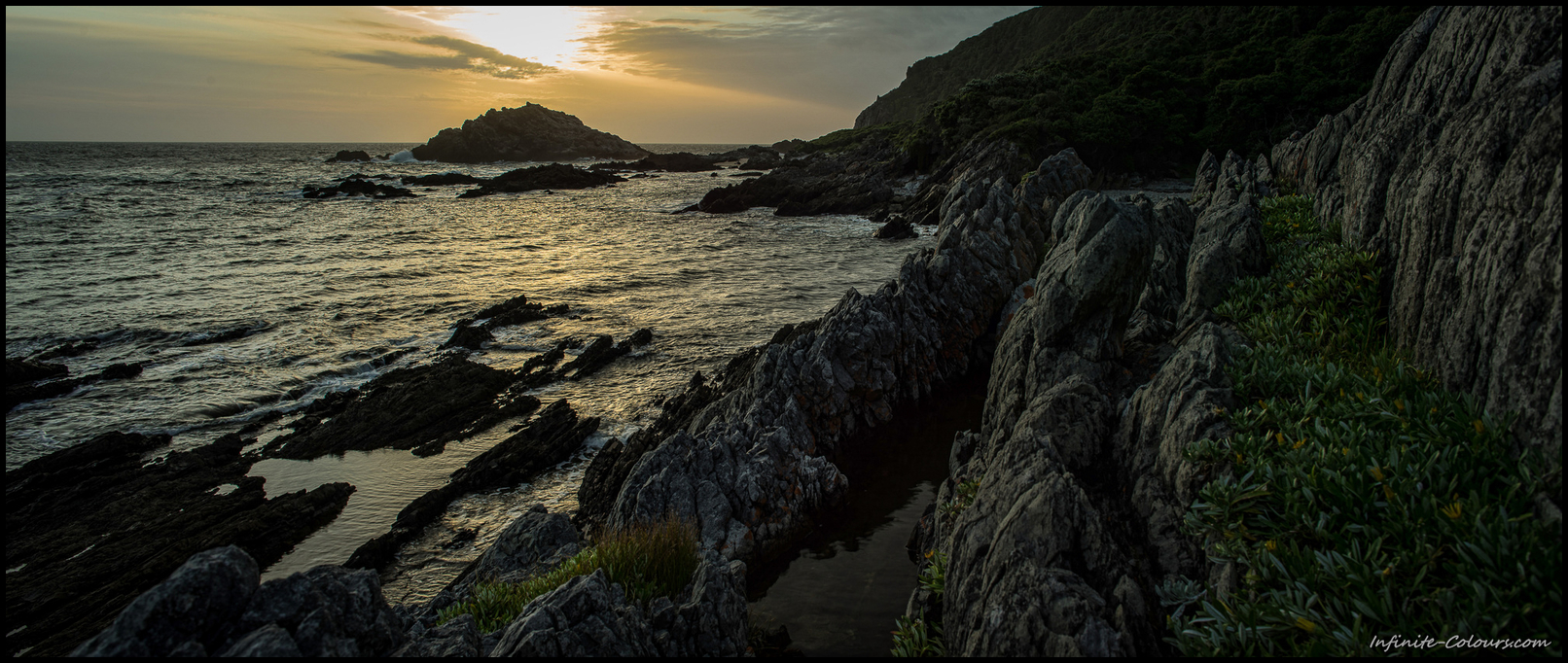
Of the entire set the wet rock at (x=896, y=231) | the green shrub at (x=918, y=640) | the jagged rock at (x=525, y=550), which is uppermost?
the wet rock at (x=896, y=231)

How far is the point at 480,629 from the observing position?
7.47 metres

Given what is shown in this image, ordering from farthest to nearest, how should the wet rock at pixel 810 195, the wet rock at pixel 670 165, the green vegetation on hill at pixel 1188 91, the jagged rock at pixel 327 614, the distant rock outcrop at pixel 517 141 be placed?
the distant rock outcrop at pixel 517 141
the wet rock at pixel 670 165
the wet rock at pixel 810 195
the green vegetation on hill at pixel 1188 91
the jagged rock at pixel 327 614

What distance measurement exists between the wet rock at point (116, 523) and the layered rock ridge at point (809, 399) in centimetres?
585

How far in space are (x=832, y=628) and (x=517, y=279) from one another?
29.6 metres

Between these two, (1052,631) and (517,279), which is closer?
(1052,631)

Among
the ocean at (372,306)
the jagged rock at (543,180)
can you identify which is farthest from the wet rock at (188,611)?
the jagged rock at (543,180)

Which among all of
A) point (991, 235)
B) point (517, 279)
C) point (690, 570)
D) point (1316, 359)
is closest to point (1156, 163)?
point (991, 235)

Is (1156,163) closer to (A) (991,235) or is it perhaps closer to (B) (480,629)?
(A) (991,235)

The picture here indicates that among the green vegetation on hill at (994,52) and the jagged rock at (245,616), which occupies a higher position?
the green vegetation on hill at (994,52)

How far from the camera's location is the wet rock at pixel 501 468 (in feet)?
38.1

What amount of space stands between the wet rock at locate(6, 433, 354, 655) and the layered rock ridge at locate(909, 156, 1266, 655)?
11.9 meters

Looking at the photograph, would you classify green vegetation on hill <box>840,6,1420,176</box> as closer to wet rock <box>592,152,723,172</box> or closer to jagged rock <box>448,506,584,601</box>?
jagged rock <box>448,506,584,601</box>

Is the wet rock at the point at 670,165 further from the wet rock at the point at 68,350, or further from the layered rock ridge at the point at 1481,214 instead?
the layered rock ridge at the point at 1481,214

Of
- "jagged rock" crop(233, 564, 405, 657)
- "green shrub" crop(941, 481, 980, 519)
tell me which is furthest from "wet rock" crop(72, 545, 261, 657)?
"green shrub" crop(941, 481, 980, 519)
